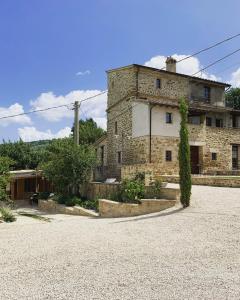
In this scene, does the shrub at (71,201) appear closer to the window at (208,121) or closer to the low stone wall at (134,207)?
the low stone wall at (134,207)

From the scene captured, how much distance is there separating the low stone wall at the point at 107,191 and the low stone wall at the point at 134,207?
0.69 metres

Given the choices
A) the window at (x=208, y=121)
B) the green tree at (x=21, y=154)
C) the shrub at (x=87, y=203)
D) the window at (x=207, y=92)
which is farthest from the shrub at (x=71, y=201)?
the green tree at (x=21, y=154)

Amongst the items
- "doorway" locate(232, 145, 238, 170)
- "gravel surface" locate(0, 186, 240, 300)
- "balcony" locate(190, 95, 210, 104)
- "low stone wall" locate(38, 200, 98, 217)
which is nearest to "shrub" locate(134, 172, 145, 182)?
"low stone wall" locate(38, 200, 98, 217)

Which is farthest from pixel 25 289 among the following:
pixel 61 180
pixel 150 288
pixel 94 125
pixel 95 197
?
pixel 94 125

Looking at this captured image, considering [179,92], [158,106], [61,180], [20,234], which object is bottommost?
[20,234]

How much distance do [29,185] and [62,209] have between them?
11.2m

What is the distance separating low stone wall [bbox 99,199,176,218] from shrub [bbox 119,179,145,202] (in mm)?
763

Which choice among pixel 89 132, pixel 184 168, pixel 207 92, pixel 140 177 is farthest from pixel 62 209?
pixel 89 132

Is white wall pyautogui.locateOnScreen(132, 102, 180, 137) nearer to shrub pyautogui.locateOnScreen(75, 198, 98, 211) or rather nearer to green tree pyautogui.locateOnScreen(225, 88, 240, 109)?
shrub pyautogui.locateOnScreen(75, 198, 98, 211)

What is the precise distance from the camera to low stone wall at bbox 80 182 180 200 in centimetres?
1580

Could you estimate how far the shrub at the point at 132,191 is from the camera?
16.8 m

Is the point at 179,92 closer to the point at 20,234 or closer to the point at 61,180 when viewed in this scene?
the point at 61,180

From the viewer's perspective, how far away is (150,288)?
5609 millimetres

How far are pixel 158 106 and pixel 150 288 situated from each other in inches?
870
